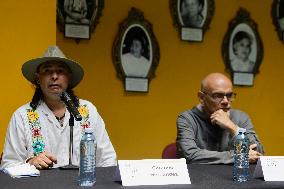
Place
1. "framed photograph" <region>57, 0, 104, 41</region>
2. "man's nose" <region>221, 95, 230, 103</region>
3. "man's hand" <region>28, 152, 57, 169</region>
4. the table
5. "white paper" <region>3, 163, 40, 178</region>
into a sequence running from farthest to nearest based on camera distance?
"framed photograph" <region>57, 0, 104, 41</region>, "man's nose" <region>221, 95, 230, 103</region>, "man's hand" <region>28, 152, 57, 169</region>, "white paper" <region>3, 163, 40, 178</region>, the table

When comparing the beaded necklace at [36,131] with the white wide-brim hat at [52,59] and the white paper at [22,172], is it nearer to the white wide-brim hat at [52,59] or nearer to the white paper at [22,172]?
the white wide-brim hat at [52,59]

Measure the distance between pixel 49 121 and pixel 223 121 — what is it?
1.09 m

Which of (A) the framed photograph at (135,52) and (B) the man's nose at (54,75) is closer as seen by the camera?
(B) the man's nose at (54,75)

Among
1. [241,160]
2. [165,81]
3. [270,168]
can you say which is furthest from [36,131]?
[165,81]

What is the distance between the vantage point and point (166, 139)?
5191 millimetres

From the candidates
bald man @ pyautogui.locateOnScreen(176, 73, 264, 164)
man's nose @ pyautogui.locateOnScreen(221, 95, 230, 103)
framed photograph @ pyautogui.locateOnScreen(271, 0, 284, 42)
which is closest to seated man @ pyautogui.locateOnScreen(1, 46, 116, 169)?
bald man @ pyautogui.locateOnScreen(176, 73, 264, 164)

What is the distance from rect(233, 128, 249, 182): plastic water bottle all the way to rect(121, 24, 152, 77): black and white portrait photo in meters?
2.40

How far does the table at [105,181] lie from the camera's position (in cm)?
217

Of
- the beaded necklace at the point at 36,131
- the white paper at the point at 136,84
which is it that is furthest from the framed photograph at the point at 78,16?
the beaded necklace at the point at 36,131

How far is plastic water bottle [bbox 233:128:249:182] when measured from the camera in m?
2.45

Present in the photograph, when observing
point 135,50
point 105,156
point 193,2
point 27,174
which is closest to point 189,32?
point 193,2

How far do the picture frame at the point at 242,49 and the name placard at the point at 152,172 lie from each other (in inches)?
127

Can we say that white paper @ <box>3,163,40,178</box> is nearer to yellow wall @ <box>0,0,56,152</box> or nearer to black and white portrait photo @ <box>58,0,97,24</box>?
yellow wall @ <box>0,0,56,152</box>

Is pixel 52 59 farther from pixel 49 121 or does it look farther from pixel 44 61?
pixel 49 121
